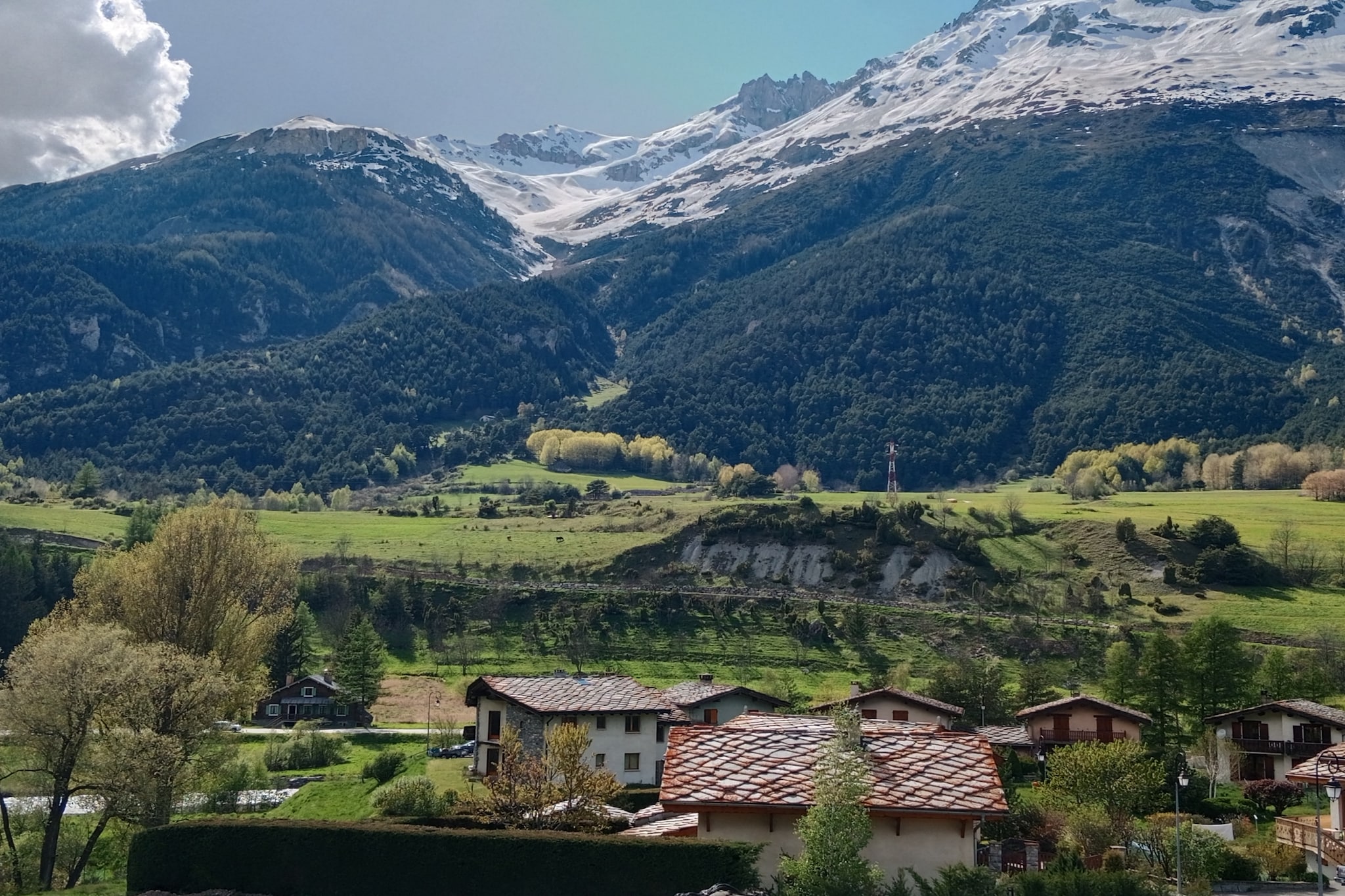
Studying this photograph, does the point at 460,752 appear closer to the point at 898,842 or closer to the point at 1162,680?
the point at 1162,680

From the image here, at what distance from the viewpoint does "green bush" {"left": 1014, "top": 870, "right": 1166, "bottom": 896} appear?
106 feet

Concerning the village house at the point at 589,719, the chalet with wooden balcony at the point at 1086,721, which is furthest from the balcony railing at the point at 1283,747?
the village house at the point at 589,719

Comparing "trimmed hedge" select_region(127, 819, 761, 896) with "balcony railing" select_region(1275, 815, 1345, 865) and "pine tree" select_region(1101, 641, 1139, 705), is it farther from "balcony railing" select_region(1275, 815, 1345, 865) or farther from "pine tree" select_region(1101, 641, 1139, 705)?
"pine tree" select_region(1101, 641, 1139, 705)

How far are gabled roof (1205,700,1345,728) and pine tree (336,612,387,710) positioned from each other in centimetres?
5566

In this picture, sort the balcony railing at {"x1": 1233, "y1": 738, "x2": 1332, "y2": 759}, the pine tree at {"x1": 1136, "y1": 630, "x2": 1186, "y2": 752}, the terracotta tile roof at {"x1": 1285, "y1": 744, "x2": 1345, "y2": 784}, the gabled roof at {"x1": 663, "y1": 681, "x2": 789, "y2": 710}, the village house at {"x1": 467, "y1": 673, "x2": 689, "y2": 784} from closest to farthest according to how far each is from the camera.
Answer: the terracotta tile roof at {"x1": 1285, "y1": 744, "x2": 1345, "y2": 784}, the village house at {"x1": 467, "y1": 673, "x2": 689, "y2": 784}, the balcony railing at {"x1": 1233, "y1": 738, "x2": 1332, "y2": 759}, the gabled roof at {"x1": 663, "y1": 681, "x2": 789, "y2": 710}, the pine tree at {"x1": 1136, "y1": 630, "x2": 1186, "y2": 752}

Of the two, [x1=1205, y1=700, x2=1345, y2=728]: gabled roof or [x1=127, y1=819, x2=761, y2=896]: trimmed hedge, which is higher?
[x1=1205, y1=700, x2=1345, y2=728]: gabled roof

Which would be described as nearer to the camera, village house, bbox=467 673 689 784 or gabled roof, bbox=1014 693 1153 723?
village house, bbox=467 673 689 784

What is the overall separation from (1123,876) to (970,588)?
3949 inches

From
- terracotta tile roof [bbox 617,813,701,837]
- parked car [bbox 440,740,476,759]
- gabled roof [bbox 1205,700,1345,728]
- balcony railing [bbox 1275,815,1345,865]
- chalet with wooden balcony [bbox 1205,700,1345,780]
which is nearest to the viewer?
terracotta tile roof [bbox 617,813,701,837]

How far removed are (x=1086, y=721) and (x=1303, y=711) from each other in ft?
36.0

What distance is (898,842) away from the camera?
114 feet

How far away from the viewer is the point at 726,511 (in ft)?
518

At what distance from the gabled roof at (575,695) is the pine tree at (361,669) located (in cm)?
3164

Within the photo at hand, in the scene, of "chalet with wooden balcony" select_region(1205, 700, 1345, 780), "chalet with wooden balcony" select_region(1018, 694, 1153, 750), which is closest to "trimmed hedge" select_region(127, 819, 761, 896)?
"chalet with wooden balcony" select_region(1018, 694, 1153, 750)
